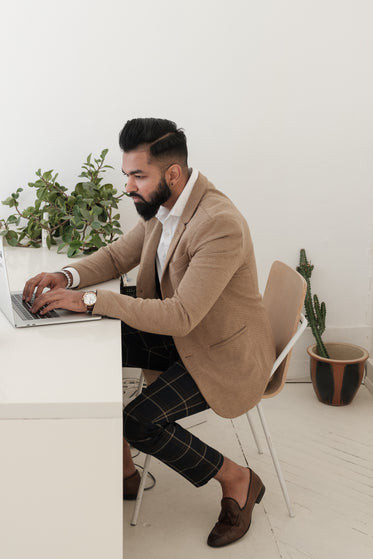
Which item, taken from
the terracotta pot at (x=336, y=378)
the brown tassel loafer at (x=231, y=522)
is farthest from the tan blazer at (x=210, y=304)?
the terracotta pot at (x=336, y=378)

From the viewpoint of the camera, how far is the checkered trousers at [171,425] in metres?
1.88

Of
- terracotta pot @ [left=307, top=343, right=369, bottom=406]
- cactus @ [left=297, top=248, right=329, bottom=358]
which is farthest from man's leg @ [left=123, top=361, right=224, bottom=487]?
cactus @ [left=297, top=248, right=329, bottom=358]

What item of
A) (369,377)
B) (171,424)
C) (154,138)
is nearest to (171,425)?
(171,424)

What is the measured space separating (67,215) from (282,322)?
1.02m

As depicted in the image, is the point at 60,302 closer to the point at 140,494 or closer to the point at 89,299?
the point at 89,299

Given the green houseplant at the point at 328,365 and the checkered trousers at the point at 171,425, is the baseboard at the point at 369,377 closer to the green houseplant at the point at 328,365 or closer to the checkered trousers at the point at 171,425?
the green houseplant at the point at 328,365

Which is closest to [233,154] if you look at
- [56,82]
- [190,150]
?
[190,150]

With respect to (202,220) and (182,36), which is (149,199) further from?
(182,36)

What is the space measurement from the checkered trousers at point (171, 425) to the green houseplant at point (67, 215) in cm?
79

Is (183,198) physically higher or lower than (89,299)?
higher

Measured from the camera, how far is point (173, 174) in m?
1.96

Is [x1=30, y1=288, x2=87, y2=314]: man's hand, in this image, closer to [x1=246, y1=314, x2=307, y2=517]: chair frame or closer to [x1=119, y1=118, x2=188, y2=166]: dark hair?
[x1=119, y1=118, x2=188, y2=166]: dark hair

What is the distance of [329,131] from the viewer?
3.05 meters

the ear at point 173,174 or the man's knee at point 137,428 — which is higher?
the ear at point 173,174
